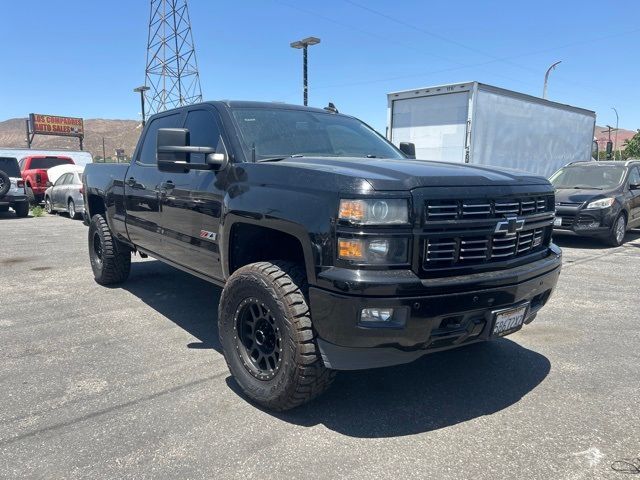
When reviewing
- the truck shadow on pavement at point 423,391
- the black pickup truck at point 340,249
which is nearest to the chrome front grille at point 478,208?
the black pickup truck at point 340,249

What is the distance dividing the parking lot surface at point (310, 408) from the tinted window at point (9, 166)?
454 inches

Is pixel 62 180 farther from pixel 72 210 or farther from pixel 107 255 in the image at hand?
pixel 107 255

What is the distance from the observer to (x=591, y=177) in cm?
1060

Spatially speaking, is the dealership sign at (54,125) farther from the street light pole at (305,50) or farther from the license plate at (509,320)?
the license plate at (509,320)

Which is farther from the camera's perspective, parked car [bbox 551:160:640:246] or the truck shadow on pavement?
parked car [bbox 551:160:640:246]

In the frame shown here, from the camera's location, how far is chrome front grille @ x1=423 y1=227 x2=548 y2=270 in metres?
2.75

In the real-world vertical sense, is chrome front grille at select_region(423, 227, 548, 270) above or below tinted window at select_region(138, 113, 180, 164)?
below

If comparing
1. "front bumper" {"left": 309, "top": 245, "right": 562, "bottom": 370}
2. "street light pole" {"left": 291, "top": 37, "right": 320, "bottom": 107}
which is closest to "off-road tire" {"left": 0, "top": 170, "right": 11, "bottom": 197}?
"street light pole" {"left": 291, "top": 37, "right": 320, "bottom": 107}

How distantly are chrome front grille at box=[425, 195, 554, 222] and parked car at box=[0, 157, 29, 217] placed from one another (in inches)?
569

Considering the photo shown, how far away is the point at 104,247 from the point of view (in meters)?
6.14

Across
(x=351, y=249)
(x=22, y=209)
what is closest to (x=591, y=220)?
(x=351, y=249)

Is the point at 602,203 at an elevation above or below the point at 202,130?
below

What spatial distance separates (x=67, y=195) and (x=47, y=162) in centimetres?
539

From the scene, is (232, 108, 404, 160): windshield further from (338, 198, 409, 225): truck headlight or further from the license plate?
the license plate
